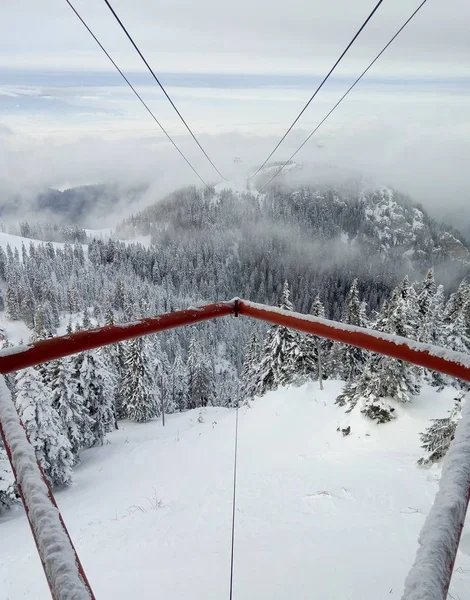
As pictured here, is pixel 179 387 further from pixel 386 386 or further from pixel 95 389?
pixel 386 386

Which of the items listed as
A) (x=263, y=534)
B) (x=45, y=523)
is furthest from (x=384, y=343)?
(x=263, y=534)

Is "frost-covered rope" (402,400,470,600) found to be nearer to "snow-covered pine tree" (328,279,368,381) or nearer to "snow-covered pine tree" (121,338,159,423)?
"snow-covered pine tree" (328,279,368,381)

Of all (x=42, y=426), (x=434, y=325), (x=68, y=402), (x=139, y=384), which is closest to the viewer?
(x=42, y=426)

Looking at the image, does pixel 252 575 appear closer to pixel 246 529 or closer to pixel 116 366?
pixel 246 529

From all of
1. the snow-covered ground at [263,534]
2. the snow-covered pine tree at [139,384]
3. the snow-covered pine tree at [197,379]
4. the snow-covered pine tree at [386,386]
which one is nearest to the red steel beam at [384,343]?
the snow-covered ground at [263,534]

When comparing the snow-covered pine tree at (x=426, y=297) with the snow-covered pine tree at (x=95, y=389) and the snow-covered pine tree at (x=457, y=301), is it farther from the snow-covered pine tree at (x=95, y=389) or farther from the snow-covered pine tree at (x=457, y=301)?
the snow-covered pine tree at (x=95, y=389)

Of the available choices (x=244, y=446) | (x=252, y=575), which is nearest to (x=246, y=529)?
(x=252, y=575)
